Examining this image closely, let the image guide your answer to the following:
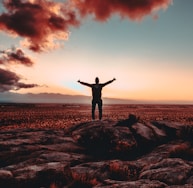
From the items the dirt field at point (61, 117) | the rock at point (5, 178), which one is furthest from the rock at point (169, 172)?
the dirt field at point (61, 117)

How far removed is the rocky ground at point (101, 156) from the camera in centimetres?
804

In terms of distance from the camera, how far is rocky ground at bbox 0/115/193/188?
804 cm

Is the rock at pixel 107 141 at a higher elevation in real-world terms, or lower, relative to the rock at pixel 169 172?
higher

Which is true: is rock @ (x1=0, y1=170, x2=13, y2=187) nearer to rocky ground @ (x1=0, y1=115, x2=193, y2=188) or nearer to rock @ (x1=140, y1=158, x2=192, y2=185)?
rocky ground @ (x1=0, y1=115, x2=193, y2=188)

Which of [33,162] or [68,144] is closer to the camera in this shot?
[33,162]

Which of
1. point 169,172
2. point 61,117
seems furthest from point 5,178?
point 61,117

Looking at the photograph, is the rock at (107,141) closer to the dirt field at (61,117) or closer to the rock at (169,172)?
the rock at (169,172)

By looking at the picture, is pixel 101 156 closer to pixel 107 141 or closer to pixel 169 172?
pixel 107 141

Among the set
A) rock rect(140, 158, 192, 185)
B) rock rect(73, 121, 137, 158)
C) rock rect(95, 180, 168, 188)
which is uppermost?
rock rect(73, 121, 137, 158)

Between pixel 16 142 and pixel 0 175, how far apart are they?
309 cm

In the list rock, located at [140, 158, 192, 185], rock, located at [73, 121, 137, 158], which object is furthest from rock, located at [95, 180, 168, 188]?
rock, located at [73, 121, 137, 158]

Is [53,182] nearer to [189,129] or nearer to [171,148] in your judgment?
[171,148]

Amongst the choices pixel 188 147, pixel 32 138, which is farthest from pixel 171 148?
pixel 32 138

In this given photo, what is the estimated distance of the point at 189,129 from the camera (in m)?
13.1
